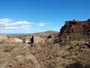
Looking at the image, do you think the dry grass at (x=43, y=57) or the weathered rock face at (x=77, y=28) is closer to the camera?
the dry grass at (x=43, y=57)

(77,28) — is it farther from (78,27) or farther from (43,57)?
(43,57)

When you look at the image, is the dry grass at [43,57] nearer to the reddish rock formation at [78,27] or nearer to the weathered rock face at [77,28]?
the weathered rock face at [77,28]

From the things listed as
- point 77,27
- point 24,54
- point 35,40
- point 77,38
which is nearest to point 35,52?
point 24,54

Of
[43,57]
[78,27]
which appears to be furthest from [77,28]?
[43,57]

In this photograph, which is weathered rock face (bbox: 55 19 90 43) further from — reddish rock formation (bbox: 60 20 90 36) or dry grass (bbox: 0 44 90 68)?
dry grass (bbox: 0 44 90 68)

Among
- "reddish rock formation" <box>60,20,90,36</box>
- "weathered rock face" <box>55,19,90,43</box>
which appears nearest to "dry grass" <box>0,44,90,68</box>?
"weathered rock face" <box>55,19,90,43</box>

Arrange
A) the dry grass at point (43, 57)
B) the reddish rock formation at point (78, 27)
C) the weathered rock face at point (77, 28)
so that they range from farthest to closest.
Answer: the reddish rock formation at point (78, 27)
the weathered rock face at point (77, 28)
the dry grass at point (43, 57)

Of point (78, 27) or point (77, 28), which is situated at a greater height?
point (78, 27)

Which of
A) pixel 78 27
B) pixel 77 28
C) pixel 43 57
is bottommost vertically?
pixel 43 57

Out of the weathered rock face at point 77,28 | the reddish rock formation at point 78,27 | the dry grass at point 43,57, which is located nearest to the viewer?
the dry grass at point 43,57

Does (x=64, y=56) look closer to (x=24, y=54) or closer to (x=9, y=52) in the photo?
(x=24, y=54)

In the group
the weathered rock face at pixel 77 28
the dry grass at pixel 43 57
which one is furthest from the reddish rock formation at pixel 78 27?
the dry grass at pixel 43 57

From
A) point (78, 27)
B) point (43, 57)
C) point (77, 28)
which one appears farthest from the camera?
point (78, 27)

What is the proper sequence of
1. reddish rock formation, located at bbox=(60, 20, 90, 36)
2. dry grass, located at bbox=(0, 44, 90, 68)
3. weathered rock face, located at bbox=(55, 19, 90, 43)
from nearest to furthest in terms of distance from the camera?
dry grass, located at bbox=(0, 44, 90, 68) < weathered rock face, located at bbox=(55, 19, 90, 43) < reddish rock formation, located at bbox=(60, 20, 90, 36)
